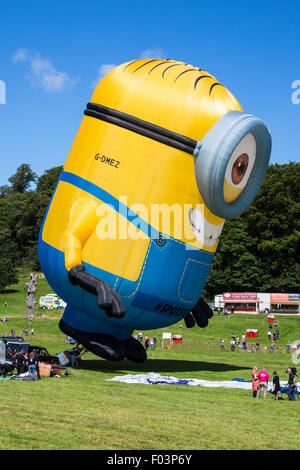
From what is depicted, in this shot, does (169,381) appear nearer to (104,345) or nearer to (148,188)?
(104,345)

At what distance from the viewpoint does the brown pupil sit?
18.2 metres

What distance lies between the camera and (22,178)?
16088 cm

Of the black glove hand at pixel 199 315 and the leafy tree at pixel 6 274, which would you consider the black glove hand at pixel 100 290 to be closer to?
the black glove hand at pixel 199 315

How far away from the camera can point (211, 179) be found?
1766 centimetres

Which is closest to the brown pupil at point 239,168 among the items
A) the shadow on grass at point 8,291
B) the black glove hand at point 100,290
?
the black glove hand at point 100,290

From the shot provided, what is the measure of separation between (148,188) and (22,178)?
486 ft

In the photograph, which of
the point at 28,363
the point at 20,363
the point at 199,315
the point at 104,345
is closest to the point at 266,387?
the point at 199,315

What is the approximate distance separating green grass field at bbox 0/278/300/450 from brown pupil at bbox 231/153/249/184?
7046 mm

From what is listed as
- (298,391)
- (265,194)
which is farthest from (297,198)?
(298,391)

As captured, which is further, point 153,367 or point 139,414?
point 153,367

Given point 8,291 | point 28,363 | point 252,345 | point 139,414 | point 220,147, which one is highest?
point 8,291

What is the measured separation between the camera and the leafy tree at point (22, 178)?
526 feet

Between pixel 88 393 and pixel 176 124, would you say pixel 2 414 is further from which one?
pixel 176 124

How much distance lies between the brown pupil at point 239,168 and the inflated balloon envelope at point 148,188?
0.03m
